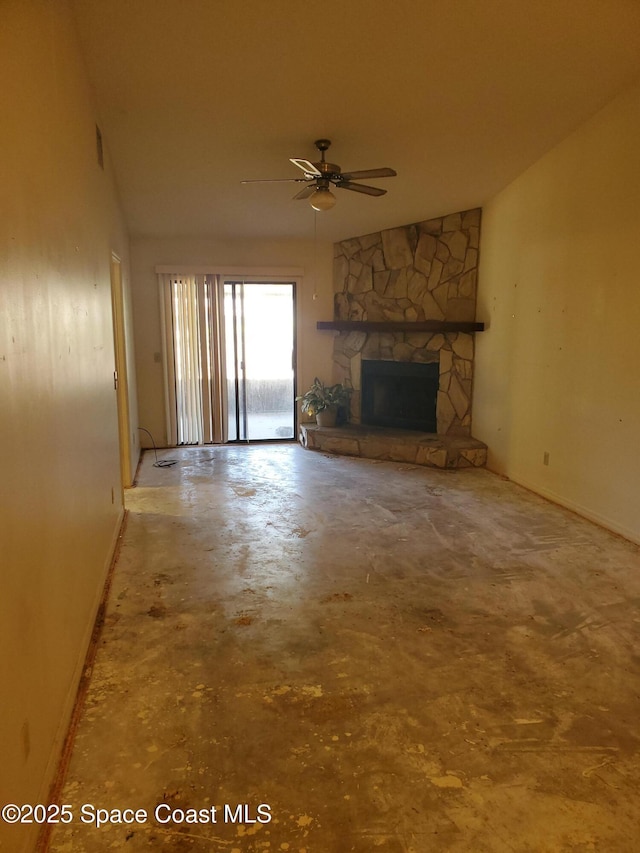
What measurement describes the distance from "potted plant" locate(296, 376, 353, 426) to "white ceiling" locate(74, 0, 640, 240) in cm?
244

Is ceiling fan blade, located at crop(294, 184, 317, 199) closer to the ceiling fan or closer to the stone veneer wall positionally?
the ceiling fan

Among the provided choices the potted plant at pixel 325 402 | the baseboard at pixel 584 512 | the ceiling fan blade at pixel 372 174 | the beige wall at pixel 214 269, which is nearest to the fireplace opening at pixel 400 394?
the potted plant at pixel 325 402

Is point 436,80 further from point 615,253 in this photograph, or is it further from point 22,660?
point 22,660

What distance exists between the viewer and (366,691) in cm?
203

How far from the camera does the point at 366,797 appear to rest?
61.6 inches

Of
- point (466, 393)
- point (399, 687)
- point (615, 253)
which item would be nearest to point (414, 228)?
point (466, 393)

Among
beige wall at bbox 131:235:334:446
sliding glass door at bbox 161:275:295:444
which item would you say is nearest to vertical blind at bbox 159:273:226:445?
sliding glass door at bbox 161:275:295:444

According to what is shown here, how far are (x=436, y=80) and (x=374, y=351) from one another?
3713 mm

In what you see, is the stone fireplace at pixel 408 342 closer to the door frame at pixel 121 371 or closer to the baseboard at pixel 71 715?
the door frame at pixel 121 371

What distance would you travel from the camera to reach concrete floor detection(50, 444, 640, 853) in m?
1.50

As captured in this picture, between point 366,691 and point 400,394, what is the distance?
187 inches

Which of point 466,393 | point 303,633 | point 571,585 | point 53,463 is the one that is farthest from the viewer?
point 466,393

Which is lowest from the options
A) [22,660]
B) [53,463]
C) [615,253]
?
[22,660]

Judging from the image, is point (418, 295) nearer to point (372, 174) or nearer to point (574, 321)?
point (574, 321)
